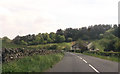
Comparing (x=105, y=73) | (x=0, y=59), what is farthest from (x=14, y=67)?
(x=105, y=73)

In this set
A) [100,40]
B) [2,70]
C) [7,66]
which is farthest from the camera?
[100,40]

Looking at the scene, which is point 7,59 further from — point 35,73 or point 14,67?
point 35,73

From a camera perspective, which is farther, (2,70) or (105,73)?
(105,73)

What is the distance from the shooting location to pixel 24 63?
11.4 metres

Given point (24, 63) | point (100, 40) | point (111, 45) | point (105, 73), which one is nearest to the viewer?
point (105, 73)

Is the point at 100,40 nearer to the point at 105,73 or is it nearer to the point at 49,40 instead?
the point at 49,40

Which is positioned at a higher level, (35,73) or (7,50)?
(7,50)

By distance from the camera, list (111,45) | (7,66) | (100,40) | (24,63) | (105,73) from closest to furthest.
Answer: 1. (7,66)
2. (105,73)
3. (24,63)
4. (111,45)
5. (100,40)

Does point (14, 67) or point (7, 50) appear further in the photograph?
point (7, 50)

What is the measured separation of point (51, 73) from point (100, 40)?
7204cm

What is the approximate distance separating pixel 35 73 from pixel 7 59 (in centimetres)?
243

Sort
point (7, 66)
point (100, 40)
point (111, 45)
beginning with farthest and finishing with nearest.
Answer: point (100, 40), point (111, 45), point (7, 66)

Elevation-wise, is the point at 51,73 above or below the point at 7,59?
below

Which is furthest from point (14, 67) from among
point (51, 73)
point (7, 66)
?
point (51, 73)
